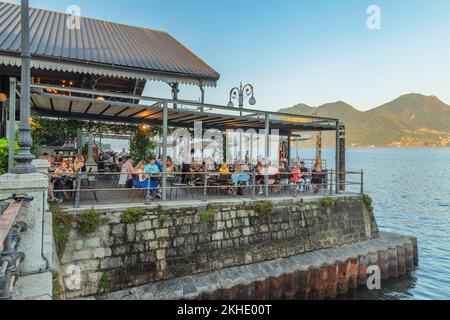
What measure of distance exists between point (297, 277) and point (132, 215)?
204 inches

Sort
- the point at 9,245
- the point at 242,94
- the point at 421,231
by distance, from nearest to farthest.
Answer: the point at 9,245, the point at 242,94, the point at 421,231

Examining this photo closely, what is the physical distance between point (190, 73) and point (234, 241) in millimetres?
6603

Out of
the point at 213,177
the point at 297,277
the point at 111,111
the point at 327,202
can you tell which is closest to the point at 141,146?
the point at 111,111

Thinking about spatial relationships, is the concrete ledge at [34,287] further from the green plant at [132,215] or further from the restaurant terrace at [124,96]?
the restaurant terrace at [124,96]

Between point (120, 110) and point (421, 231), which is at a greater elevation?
point (120, 110)

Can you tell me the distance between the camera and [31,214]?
4191 mm

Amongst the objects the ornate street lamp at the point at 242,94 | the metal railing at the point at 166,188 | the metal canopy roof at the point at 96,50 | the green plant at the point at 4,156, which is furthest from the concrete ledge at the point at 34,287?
the ornate street lamp at the point at 242,94

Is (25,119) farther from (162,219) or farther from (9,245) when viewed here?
(162,219)

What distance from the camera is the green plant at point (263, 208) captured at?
30.4ft

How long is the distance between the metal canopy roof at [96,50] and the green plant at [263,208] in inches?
216

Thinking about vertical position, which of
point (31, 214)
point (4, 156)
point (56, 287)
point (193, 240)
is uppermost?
point (4, 156)

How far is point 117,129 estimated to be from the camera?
1429 centimetres
